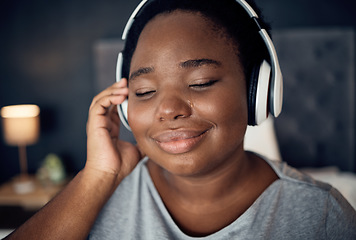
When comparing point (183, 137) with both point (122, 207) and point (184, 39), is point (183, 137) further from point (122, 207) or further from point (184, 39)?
point (122, 207)

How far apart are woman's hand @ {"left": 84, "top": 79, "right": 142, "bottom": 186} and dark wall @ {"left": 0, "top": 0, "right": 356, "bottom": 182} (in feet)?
7.55

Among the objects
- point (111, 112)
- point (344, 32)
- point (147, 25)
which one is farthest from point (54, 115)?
point (344, 32)

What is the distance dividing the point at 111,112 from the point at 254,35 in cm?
61

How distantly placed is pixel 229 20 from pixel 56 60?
2.92m

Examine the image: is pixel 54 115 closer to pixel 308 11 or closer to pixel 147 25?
pixel 147 25

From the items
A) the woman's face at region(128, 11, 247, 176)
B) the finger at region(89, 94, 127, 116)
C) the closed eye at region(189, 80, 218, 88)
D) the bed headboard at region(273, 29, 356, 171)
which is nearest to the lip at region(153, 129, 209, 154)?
the woman's face at region(128, 11, 247, 176)

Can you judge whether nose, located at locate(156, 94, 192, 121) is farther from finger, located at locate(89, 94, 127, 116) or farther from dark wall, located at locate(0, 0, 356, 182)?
dark wall, located at locate(0, 0, 356, 182)

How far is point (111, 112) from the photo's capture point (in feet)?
3.45

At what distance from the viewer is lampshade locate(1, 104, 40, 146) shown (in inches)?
105

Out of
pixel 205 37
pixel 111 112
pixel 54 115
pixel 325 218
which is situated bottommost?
pixel 54 115

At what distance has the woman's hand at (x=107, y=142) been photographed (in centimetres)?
91

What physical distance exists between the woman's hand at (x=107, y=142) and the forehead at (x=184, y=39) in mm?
202

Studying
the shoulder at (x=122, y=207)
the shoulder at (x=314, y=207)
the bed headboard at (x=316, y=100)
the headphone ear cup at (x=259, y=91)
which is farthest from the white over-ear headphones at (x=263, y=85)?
the bed headboard at (x=316, y=100)

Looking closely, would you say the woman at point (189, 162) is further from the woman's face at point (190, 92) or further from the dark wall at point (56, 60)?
the dark wall at point (56, 60)
